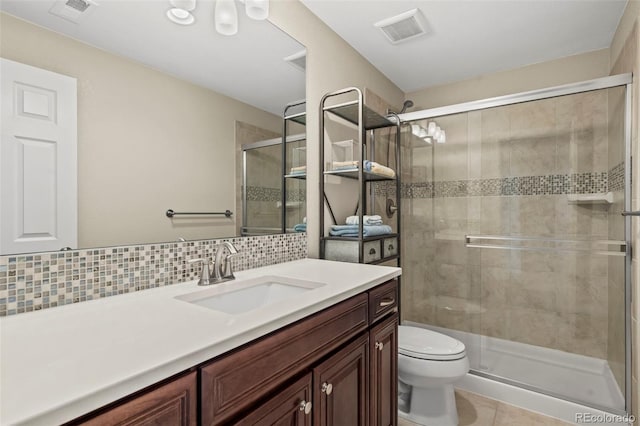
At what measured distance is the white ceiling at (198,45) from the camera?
100 centimetres

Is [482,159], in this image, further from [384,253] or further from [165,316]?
[165,316]

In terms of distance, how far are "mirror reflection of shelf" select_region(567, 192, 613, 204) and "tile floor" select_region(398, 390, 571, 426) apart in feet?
4.56

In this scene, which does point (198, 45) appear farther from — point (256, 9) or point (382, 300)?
point (382, 300)

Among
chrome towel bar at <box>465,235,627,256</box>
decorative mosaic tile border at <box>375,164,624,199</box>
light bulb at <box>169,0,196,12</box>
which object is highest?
light bulb at <box>169,0,196,12</box>

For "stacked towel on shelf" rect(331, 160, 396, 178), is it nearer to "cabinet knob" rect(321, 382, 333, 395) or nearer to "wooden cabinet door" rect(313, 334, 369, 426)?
"wooden cabinet door" rect(313, 334, 369, 426)

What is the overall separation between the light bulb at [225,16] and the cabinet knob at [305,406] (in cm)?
148

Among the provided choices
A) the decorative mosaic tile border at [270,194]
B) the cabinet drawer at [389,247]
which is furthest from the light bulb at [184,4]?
the cabinet drawer at [389,247]

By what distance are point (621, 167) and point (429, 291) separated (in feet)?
4.92

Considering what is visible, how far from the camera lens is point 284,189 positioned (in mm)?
1763

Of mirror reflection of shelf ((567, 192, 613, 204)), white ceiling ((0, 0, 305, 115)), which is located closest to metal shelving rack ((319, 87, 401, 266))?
white ceiling ((0, 0, 305, 115))

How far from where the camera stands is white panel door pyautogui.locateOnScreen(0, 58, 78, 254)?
84cm

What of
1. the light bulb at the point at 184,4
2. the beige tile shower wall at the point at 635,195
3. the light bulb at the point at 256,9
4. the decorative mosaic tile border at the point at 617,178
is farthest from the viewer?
the decorative mosaic tile border at the point at 617,178

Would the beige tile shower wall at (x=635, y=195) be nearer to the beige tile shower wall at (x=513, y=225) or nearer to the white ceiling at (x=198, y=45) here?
the beige tile shower wall at (x=513, y=225)

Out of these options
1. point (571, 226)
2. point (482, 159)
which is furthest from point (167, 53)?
point (571, 226)
